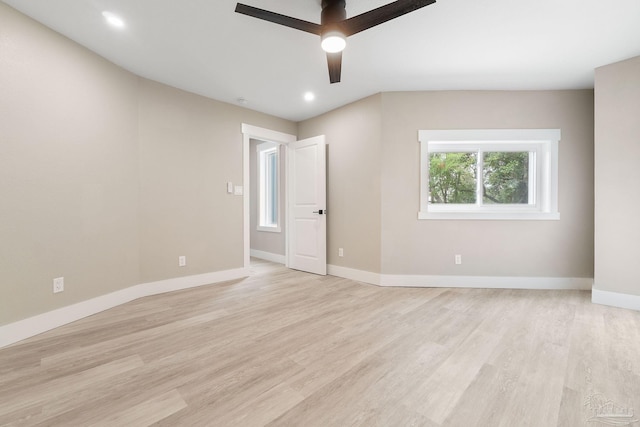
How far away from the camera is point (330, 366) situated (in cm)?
162

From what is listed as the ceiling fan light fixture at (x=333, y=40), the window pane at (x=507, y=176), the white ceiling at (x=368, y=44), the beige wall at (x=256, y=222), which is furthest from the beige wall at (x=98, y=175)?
the window pane at (x=507, y=176)

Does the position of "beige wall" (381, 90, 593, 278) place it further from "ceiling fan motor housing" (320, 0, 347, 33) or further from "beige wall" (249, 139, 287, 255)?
"beige wall" (249, 139, 287, 255)

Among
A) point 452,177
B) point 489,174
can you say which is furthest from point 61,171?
point 489,174

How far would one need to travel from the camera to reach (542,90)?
320 cm

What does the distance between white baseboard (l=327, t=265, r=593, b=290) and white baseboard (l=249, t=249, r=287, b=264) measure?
1967mm

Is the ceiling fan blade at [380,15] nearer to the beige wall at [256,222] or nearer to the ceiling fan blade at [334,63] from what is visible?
the ceiling fan blade at [334,63]

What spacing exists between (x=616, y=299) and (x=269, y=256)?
463cm

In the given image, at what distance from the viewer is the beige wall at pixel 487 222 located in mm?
3146

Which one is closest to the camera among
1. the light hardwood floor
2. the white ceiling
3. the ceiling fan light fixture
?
the light hardwood floor

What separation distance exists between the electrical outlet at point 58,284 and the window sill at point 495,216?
360 centimetres

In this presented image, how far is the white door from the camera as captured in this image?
3900 millimetres

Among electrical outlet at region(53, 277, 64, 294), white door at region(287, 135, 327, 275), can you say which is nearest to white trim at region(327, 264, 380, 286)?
white door at region(287, 135, 327, 275)

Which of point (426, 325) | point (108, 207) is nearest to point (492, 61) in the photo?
point (426, 325)

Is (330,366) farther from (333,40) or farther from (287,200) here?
(287,200)
